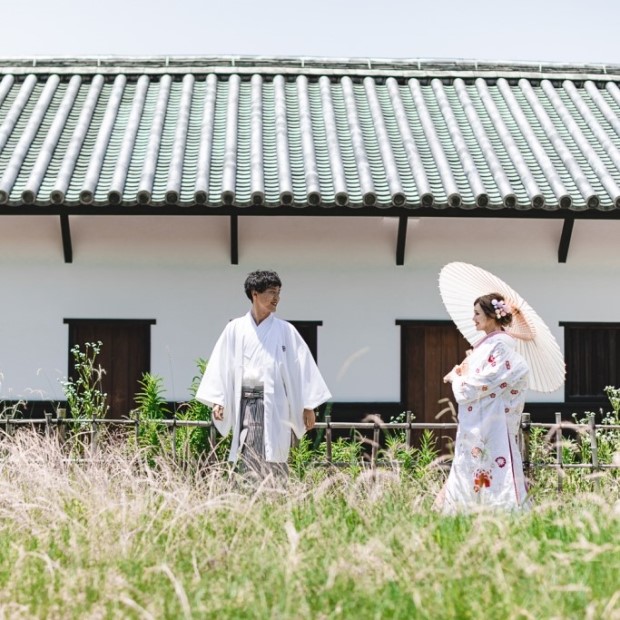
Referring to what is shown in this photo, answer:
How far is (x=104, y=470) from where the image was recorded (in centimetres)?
571

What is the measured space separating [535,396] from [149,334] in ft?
12.4

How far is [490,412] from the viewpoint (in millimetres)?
6074

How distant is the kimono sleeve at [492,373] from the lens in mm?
5973

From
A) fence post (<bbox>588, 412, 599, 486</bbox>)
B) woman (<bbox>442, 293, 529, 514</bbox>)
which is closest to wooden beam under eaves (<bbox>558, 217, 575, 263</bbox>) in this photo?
fence post (<bbox>588, 412, 599, 486</bbox>)

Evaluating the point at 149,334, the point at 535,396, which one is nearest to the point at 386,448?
the point at 535,396

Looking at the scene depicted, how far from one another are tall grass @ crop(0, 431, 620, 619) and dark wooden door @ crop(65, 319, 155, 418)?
4057 millimetres

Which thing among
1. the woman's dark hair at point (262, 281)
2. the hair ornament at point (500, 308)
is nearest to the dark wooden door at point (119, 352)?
the woman's dark hair at point (262, 281)

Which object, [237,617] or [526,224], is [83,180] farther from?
[237,617]

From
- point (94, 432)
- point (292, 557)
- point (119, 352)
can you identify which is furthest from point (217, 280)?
point (292, 557)

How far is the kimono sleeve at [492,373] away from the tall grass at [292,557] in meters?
0.94

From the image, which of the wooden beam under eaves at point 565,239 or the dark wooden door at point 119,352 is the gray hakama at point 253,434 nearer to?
the dark wooden door at point 119,352

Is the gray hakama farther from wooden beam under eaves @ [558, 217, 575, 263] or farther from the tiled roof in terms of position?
wooden beam under eaves @ [558, 217, 575, 263]

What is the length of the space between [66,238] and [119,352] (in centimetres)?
119

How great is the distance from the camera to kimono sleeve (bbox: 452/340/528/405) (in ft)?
19.6
